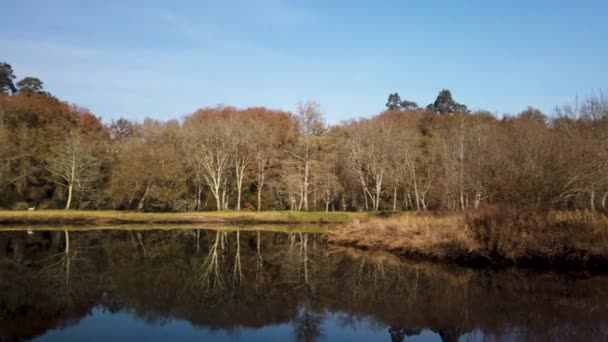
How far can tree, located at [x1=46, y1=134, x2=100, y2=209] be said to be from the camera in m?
58.9

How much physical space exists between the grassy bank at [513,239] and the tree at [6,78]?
9141cm

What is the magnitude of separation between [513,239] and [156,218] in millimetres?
39273

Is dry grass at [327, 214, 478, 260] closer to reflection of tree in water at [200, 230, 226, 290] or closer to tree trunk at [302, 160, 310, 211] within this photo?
reflection of tree in water at [200, 230, 226, 290]

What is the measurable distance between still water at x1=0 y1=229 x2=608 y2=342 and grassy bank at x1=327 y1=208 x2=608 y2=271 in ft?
5.48

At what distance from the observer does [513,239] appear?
69.1 feet

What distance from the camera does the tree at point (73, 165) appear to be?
193ft

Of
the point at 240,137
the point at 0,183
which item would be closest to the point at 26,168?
the point at 0,183

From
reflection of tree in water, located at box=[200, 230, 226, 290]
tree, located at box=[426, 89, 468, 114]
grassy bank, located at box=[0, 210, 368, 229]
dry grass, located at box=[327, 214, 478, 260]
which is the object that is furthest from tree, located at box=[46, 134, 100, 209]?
tree, located at box=[426, 89, 468, 114]

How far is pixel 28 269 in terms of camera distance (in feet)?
66.4

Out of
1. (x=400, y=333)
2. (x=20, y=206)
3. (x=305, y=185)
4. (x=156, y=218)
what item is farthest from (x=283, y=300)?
(x=20, y=206)

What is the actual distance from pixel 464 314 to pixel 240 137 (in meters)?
50.7

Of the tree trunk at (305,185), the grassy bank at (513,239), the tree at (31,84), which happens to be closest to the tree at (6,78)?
the tree at (31,84)

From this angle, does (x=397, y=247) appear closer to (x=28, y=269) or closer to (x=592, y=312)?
(x=592, y=312)

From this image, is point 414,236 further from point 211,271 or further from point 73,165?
point 73,165
